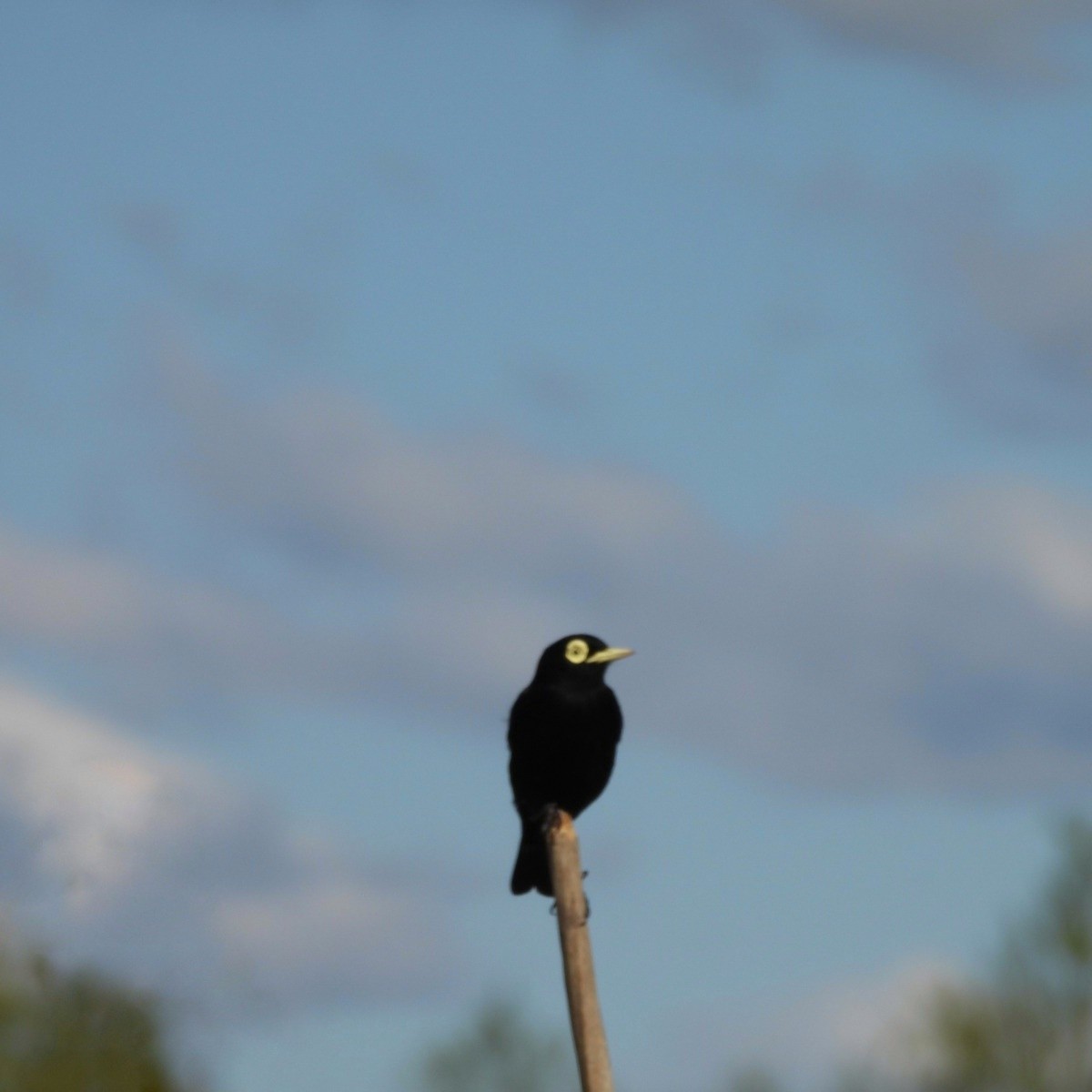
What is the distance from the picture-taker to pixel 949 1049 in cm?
1936

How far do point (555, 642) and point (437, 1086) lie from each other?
9.42 metres

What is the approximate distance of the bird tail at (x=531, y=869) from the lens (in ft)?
44.5

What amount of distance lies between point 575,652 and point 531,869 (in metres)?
1.21

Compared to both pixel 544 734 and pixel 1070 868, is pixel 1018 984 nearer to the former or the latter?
pixel 1070 868

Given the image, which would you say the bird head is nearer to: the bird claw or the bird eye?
the bird eye

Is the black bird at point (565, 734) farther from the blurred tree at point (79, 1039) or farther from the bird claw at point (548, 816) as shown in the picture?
the blurred tree at point (79, 1039)

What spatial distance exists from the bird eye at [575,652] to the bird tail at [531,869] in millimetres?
957

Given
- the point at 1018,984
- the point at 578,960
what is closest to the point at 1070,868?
the point at 1018,984

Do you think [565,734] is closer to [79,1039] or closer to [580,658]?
[580,658]

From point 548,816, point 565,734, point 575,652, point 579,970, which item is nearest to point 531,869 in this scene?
point 548,816

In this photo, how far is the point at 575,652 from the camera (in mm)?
13719

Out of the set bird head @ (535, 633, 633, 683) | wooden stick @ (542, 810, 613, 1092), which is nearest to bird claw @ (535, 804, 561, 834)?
bird head @ (535, 633, 633, 683)

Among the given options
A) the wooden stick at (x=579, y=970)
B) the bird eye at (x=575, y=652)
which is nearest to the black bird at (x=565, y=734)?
the bird eye at (x=575, y=652)

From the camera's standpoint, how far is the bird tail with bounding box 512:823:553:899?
44.5ft
